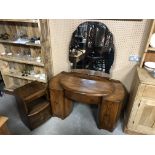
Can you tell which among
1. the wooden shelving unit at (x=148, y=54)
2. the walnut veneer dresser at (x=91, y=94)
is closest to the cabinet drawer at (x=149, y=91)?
the walnut veneer dresser at (x=91, y=94)

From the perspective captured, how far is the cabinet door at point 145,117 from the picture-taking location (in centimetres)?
162

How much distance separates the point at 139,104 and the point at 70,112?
111 centimetres

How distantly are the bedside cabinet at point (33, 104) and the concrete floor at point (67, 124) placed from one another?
0.34ft

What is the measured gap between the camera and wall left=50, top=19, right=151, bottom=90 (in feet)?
5.57

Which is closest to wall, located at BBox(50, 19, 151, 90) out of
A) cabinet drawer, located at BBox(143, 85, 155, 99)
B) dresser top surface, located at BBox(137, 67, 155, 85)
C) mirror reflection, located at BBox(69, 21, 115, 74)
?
mirror reflection, located at BBox(69, 21, 115, 74)

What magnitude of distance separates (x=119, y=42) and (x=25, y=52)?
5.14 feet

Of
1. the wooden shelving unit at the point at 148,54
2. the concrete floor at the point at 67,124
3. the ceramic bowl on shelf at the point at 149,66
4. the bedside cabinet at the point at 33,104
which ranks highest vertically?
the wooden shelving unit at the point at 148,54

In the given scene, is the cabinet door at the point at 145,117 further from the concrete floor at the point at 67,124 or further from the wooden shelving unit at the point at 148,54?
the wooden shelving unit at the point at 148,54

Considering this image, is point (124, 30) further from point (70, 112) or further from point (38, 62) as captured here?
point (70, 112)

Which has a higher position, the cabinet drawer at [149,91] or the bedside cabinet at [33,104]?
the cabinet drawer at [149,91]

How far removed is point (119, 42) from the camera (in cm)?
183

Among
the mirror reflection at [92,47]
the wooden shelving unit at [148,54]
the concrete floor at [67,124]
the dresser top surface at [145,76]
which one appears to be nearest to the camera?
the dresser top surface at [145,76]
